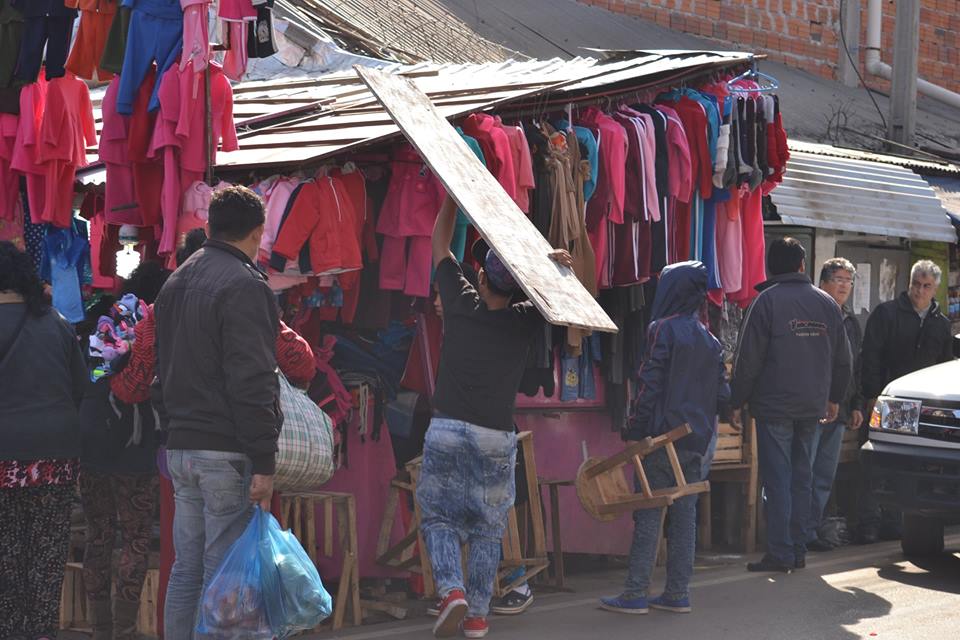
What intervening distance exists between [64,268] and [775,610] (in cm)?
472

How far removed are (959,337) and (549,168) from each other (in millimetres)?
3618

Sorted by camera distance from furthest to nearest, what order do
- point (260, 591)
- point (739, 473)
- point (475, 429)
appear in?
1. point (739, 473)
2. point (475, 429)
3. point (260, 591)

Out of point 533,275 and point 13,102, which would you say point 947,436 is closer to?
point 533,275

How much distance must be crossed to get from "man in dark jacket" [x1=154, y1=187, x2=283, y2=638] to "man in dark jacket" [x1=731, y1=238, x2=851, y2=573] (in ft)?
14.4

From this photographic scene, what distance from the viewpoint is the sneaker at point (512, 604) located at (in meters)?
8.09

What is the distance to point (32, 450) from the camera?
6.68m

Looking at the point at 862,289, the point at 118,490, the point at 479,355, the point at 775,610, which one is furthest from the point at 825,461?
the point at 118,490

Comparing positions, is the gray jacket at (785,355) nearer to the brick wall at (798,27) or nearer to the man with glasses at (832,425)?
the man with glasses at (832,425)

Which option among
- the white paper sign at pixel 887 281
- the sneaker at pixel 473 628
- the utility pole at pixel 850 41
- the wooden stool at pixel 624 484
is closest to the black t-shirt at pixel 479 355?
the sneaker at pixel 473 628

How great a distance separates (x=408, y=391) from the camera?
873cm

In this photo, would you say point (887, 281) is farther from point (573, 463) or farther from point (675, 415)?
point (675, 415)

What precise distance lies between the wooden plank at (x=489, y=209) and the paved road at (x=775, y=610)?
1763 millimetres

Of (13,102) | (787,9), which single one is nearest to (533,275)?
(13,102)

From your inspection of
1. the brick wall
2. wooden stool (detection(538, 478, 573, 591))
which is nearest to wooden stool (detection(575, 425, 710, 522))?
wooden stool (detection(538, 478, 573, 591))
